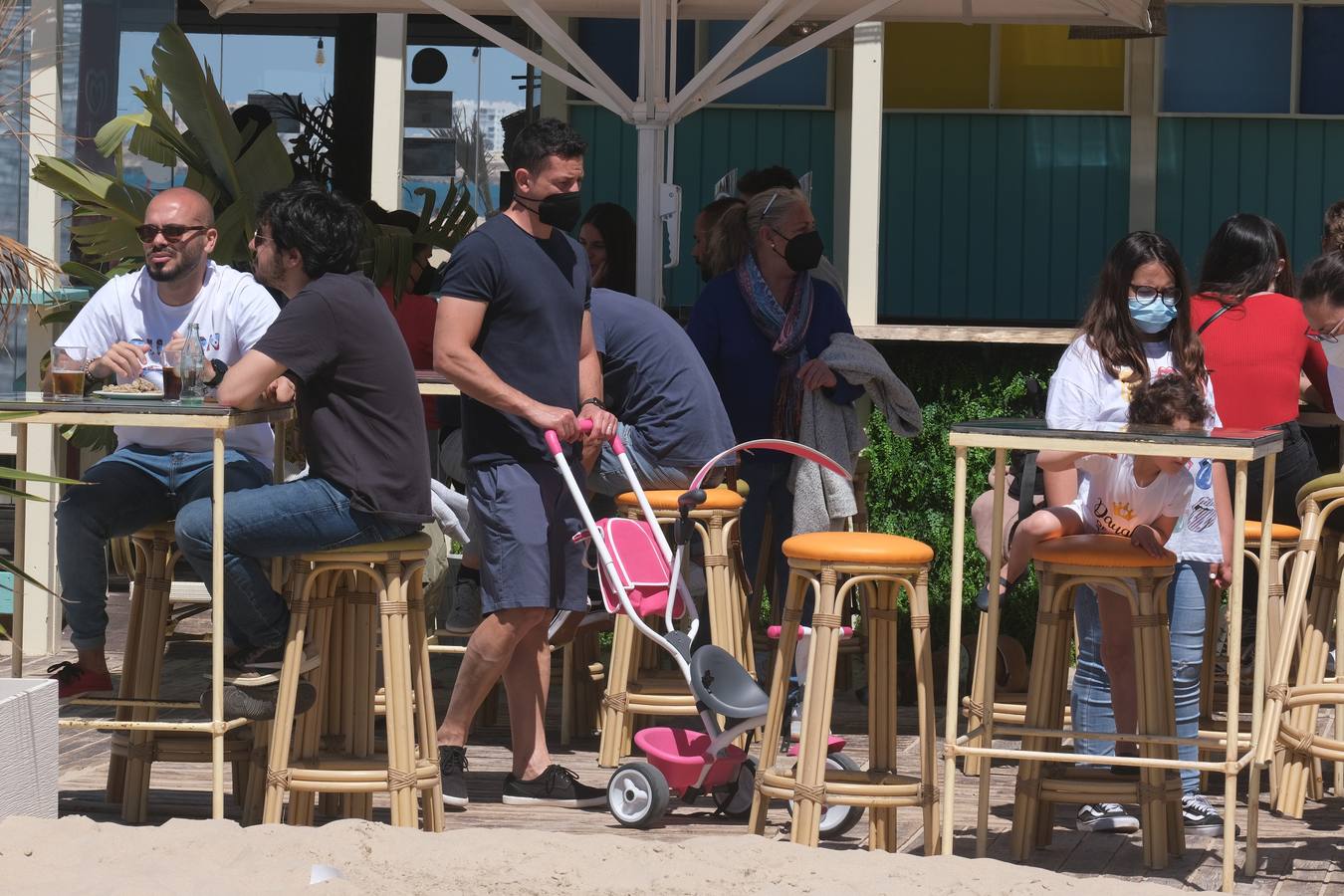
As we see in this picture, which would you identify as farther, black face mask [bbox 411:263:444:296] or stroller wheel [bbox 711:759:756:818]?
black face mask [bbox 411:263:444:296]

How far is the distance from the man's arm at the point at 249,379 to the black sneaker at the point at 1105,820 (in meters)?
2.77

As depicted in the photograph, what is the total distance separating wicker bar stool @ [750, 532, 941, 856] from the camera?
523 cm

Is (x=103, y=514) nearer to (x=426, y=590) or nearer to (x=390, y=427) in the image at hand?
(x=390, y=427)

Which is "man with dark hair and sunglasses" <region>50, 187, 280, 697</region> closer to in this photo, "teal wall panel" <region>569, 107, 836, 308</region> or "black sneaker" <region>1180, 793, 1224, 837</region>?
"black sneaker" <region>1180, 793, 1224, 837</region>

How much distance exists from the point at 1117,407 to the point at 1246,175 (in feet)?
21.1

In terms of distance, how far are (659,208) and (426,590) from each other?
1660mm

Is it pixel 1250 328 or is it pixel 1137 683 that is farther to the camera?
pixel 1250 328

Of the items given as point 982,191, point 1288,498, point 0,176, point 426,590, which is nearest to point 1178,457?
point 1288,498

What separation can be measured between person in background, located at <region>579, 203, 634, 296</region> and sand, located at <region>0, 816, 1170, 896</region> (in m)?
3.10

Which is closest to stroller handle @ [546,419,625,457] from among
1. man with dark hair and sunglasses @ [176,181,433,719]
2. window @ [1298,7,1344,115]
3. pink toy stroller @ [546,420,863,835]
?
pink toy stroller @ [546,420,863,835]

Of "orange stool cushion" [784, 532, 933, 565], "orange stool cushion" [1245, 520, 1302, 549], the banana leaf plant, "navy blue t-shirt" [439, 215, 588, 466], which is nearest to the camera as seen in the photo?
"orange stool cushion" [784, 532, 933, 565]

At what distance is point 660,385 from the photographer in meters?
6.61

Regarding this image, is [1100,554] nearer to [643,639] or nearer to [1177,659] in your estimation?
[1177,659]

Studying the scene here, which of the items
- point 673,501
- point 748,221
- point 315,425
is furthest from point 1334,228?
point 315,425
